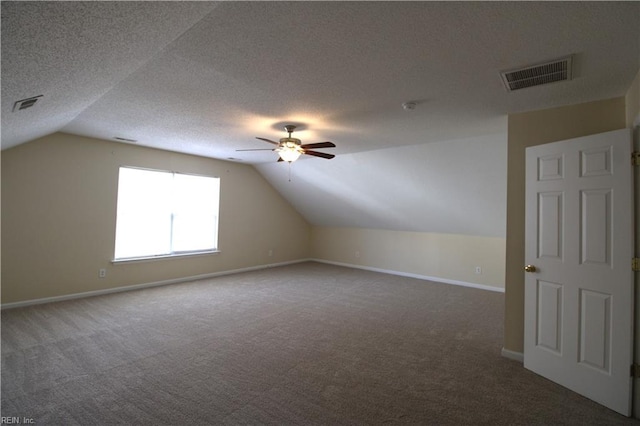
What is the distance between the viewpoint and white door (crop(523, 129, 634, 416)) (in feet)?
7.59

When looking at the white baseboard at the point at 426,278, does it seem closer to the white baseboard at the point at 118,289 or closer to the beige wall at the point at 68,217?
the white baseboard at the point at 118,289

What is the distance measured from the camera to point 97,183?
4.96m

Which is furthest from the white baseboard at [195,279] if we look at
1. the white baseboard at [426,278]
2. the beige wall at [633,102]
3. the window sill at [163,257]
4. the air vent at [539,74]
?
the air vent at [539,74]

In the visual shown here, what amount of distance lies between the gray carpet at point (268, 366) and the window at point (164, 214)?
1039mm

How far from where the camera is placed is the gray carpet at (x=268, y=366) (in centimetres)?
222

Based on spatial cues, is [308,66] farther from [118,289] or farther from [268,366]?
[118,289]

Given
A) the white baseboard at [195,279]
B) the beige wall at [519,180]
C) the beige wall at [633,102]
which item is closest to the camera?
the beige wall at [633,102]

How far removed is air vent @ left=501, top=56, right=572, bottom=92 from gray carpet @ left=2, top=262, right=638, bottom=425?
→ 2567mm

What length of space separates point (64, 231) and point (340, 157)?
463 centimetres

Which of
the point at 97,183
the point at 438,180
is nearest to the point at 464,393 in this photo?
the point at 438,180

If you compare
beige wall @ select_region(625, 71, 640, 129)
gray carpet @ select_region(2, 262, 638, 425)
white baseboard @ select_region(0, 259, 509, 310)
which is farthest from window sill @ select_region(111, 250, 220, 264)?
beige wall @ select_region(625, 71, 640, 129)

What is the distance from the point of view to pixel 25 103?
2336mm

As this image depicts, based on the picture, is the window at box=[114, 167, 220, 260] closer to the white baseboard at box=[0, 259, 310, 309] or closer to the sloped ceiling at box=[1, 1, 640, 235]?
the white baseboard at box=[0, 259, 310, 309]

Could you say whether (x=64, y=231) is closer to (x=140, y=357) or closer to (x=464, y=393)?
(x=140, y=357)
